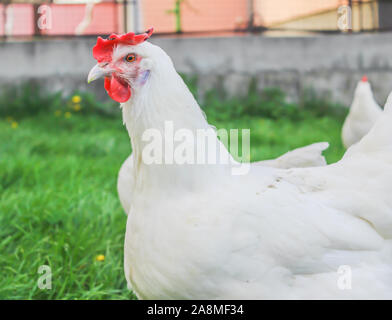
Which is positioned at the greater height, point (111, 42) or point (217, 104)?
point (111, 42)

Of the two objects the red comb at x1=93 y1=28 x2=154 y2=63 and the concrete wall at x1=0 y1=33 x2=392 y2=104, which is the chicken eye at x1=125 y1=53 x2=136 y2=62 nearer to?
the red comb at x1=93 y1=28 x2=154 y2=63

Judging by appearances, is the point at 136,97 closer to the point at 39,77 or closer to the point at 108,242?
the point at 108,242

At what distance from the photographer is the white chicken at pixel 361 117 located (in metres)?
4.77

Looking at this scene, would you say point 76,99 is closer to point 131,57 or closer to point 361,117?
point 361,117

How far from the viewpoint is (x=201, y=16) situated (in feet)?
24.9

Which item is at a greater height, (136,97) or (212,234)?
(136,97)

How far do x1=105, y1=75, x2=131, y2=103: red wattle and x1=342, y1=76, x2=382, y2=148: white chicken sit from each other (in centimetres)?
351

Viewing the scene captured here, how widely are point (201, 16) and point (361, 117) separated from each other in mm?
3623

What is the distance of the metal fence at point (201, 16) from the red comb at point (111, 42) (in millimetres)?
5794

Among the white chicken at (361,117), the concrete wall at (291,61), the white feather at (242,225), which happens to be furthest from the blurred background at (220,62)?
the white feather at (242,225)

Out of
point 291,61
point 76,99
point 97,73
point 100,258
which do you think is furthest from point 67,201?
point 291,61
